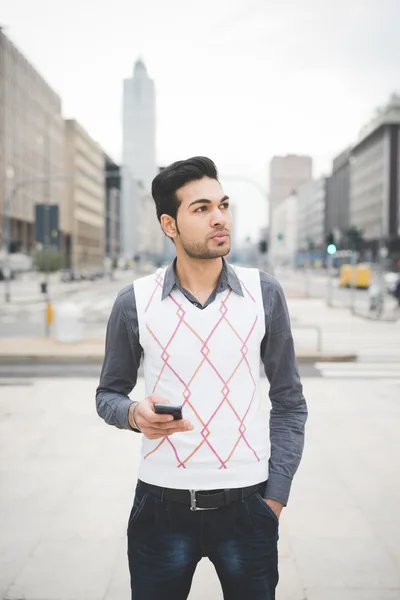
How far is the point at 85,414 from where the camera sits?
8984 millimetres

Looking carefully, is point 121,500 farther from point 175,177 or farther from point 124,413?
point 175,177

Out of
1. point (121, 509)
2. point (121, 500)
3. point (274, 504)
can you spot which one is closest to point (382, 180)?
point (121, 500)

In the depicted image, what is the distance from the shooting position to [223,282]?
2.27 m

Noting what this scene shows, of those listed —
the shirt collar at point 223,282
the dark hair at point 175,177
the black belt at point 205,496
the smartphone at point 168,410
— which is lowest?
the black belt at point 205,496

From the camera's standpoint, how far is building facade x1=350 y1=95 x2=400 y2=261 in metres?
105

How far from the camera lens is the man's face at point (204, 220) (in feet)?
7.33

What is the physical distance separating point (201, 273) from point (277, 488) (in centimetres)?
76

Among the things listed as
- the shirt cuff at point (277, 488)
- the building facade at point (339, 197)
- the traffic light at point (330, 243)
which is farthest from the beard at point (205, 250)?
the building facade at point (339, 197)

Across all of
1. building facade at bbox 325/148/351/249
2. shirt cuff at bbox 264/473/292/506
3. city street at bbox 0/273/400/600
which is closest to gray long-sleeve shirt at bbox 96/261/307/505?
shirt cuff at bbox 264/473/292/506

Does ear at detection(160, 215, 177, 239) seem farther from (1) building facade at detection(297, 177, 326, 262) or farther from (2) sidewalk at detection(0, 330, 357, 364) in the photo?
(1) building facade at detection(297, 177, 326, 262)

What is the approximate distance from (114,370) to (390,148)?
111655 mm

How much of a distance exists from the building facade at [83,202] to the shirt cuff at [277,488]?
102 metres

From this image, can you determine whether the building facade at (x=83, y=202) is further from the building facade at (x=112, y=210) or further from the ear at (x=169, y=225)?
the ear at (x=169, y=225)

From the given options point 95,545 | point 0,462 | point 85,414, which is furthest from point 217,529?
point 85,414
